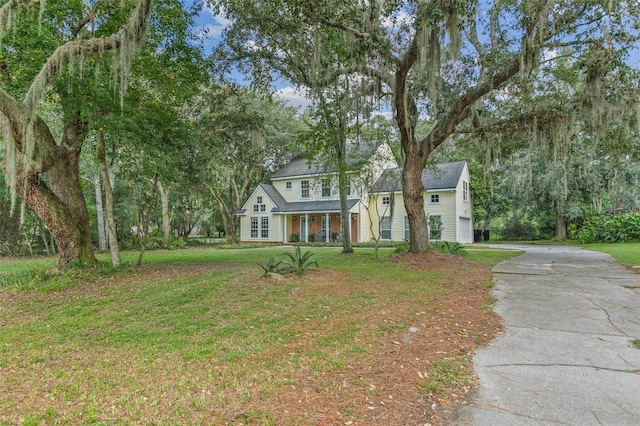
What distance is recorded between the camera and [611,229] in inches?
754

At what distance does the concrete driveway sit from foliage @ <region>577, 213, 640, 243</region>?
632 inches

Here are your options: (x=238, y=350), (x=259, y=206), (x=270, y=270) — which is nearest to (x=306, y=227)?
(x=259, y=206)

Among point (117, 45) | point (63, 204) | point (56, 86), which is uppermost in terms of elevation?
point (117, 45)

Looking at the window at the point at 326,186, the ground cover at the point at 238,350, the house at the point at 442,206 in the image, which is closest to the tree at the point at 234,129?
the window at the point at 326,186

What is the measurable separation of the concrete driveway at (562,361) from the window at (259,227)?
1971 cm

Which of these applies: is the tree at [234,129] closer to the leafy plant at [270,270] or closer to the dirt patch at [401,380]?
the leafy plant at [270,270]

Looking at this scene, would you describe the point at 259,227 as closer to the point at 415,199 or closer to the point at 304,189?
the point at 304,189

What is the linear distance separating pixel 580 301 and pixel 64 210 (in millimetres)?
9796

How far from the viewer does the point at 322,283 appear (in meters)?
6.91

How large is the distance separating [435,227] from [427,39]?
14408mm

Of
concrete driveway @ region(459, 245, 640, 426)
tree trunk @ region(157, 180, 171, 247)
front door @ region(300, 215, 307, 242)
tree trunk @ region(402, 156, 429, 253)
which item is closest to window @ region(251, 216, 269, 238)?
front door @ region(300, 215, 307, 242)

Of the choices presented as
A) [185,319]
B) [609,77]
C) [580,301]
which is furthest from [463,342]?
[609,77]

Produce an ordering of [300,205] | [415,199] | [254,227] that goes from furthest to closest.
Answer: [254,227] < [300,205] < [415,199]

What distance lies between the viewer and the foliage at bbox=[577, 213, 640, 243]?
18.7m
